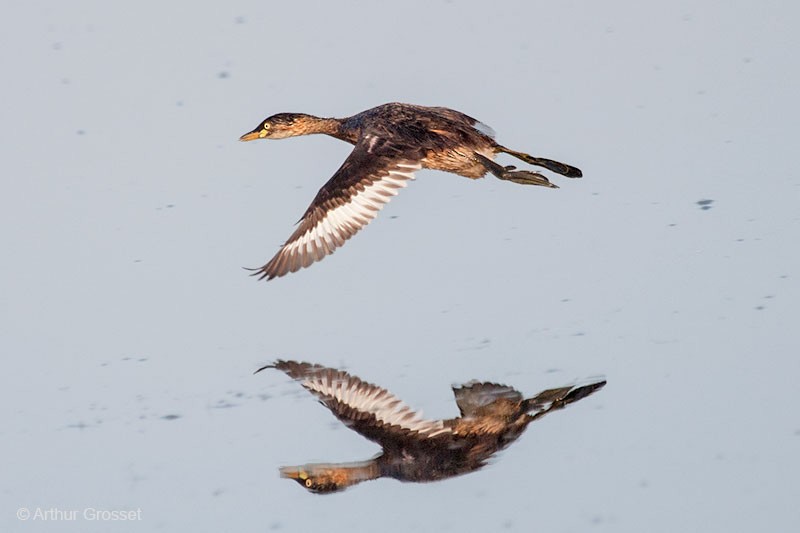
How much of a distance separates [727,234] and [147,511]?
4.24 metres

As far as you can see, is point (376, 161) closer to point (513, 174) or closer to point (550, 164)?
point (513, 174)

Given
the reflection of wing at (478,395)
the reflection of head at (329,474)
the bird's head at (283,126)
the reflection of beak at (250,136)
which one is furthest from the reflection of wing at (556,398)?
the reflection of beak at (250,136)

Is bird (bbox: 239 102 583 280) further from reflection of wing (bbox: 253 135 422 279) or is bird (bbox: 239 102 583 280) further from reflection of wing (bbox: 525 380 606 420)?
reflection of wing (bbox: 525 380 606 420)

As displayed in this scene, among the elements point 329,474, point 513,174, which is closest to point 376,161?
point 513,174

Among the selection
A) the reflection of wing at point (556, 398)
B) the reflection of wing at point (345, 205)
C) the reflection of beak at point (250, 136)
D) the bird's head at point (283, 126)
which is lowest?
the reflection of wing at point (556, 398)

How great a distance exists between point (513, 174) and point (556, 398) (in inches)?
98.9

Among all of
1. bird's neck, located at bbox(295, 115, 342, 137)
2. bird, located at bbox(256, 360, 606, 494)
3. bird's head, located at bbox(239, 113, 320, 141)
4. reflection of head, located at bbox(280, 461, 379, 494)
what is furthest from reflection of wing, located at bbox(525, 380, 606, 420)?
bird's head, located at bbox(239, 113, 320, 141)

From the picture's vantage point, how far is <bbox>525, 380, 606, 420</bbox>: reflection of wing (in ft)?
24.5

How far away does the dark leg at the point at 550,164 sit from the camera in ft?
32.0

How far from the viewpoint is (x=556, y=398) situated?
755 centimetres

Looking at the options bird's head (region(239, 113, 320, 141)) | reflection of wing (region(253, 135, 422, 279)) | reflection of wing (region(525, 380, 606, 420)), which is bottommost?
reflection of wing (region(525, 380, 606, 420))

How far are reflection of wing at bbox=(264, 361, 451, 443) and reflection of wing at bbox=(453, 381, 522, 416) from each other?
0.21 m

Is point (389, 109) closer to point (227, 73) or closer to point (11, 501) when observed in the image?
point (227, 73)

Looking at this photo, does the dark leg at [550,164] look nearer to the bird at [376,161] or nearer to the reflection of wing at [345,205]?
the bird at [376,161]
